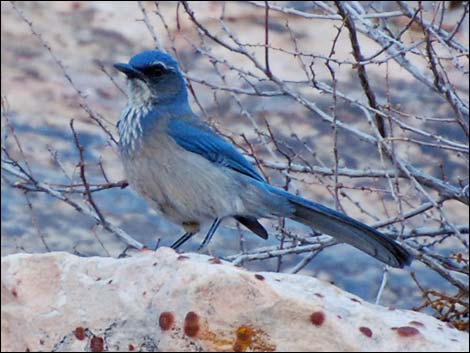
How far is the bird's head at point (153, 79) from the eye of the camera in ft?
20.2

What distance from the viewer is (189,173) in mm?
5934

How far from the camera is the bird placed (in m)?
5.87

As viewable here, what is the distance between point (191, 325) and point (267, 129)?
12.2 feet

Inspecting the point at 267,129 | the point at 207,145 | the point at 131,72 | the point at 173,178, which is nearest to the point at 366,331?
the point at 173,178

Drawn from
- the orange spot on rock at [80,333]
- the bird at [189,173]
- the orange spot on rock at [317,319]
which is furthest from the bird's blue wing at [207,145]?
the orange spot on rock at [317,319]

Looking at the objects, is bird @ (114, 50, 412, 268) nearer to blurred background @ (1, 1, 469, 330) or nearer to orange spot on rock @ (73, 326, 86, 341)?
blurred background @ (1, 1, 469, 330)

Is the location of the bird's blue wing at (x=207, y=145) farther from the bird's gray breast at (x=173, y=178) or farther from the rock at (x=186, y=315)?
the rock at (x=186, y=315)

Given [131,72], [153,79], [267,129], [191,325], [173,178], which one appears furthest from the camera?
[267,129]

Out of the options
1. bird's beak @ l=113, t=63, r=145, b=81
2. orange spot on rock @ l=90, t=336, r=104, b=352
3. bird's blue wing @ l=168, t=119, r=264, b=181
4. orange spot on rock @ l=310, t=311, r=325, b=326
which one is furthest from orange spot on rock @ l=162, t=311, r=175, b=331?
bird's beak @ l=113, t=63, r=145, b=81

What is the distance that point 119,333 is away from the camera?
13.3 feet

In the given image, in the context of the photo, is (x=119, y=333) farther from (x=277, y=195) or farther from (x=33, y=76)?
(x=33, y=76)

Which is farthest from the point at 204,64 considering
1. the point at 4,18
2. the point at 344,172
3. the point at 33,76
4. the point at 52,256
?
the point at 52,256

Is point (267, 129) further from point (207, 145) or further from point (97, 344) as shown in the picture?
point (97, 344)

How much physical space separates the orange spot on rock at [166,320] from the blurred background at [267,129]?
2307 mm
